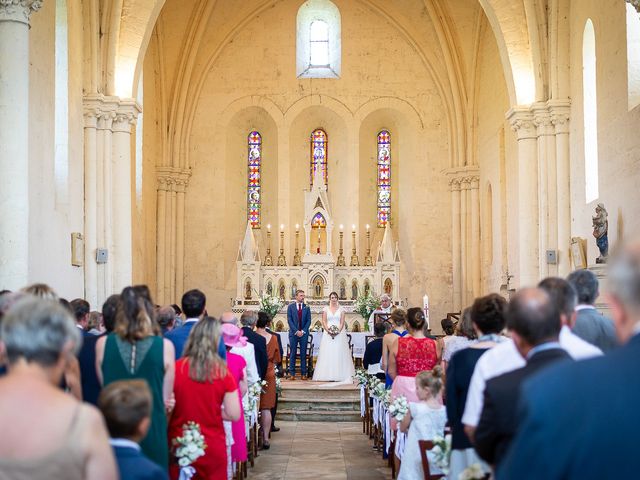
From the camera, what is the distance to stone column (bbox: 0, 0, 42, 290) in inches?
429

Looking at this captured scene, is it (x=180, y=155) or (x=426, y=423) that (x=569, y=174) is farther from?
(x=180, y=155)

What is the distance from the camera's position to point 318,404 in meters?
15.4

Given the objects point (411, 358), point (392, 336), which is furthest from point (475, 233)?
point (411, 358)

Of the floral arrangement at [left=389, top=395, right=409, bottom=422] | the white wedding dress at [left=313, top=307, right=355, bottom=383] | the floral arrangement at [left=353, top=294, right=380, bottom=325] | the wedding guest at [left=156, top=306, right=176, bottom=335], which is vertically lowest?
the white wedding dress at [left=313, top=307, right=355, bottom=383]

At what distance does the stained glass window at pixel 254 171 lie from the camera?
83.9 ft

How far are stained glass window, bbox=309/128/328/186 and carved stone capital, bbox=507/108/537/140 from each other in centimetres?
945

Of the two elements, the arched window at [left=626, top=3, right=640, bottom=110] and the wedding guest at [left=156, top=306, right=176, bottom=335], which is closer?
the wedding guest at [left=156, top=306, right=176, bottom=335]

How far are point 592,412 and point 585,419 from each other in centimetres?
3

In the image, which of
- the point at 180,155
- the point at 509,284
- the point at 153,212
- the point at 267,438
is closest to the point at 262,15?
the point at 180,155

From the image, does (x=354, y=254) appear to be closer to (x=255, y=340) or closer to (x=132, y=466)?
(x=255, y=340)

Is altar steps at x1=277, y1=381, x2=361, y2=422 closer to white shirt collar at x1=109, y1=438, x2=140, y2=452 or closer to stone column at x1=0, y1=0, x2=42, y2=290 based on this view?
stone column at x1=0, y1=0, x2=42, y2=290

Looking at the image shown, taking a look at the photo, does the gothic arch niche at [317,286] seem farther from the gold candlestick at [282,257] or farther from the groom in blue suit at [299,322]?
the groom in blue suit at [299,322]

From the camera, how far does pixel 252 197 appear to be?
84.0ft

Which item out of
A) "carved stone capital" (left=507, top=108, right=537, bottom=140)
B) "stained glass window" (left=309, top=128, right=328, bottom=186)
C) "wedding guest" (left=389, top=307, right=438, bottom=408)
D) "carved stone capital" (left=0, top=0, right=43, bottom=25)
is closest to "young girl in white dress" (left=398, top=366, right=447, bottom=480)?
"wedding guest" (left=389, top=307, right=438, bottom=408)
